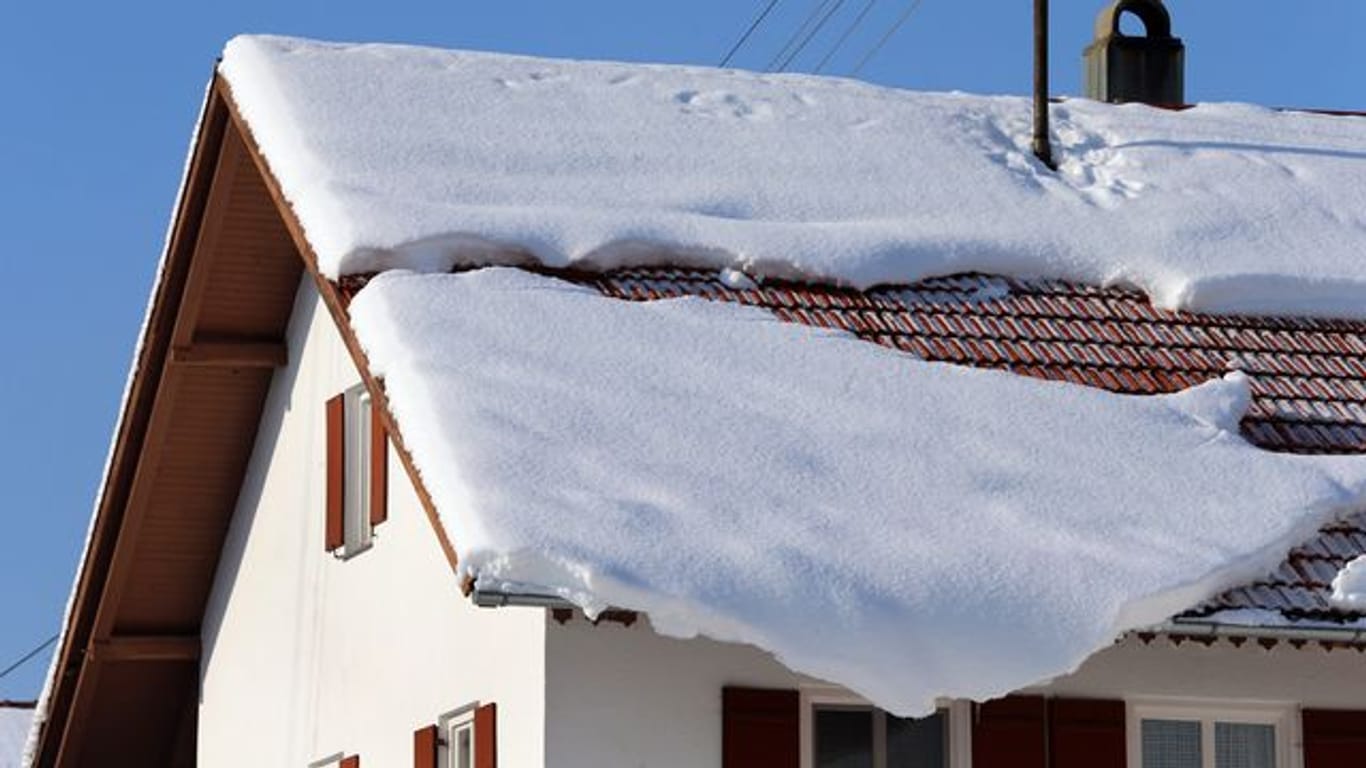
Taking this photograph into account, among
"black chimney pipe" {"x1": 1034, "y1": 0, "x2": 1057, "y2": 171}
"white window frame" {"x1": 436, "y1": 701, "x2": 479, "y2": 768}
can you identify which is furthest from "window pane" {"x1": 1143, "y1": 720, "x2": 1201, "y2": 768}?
"black chimney pipe" {"x1": 1034, "y1": 0, "x2": 1057, "y2": 171}

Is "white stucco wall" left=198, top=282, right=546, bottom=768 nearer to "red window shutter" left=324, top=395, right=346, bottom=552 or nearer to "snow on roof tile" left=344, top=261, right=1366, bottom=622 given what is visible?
"red window shutter" left=324, top=395, right=346, bottom=552

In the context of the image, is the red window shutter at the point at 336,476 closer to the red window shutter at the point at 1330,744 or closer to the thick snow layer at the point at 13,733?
the red window shutter at the point at 1330,744

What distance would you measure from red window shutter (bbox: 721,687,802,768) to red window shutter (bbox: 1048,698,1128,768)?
3.63 feet

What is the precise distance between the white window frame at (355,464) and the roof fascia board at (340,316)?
2.87 feet

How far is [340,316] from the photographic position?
624 inches

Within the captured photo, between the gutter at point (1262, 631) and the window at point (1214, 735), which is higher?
the gutter at point (1262, 631)

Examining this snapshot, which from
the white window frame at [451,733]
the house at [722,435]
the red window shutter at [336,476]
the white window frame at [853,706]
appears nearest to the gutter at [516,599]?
the house at [722,435]

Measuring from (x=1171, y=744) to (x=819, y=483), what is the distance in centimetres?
200

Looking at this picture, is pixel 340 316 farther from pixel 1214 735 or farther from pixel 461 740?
pixel 1214 735

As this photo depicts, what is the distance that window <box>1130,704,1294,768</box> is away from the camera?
15453 millimetres

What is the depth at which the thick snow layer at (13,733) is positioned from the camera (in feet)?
103

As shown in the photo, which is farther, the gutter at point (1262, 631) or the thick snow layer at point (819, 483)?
the gutter at point (1262, 631)

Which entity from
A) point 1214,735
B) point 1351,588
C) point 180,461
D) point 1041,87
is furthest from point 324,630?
point 1351,588

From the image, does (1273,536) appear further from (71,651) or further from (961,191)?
(71,651)
